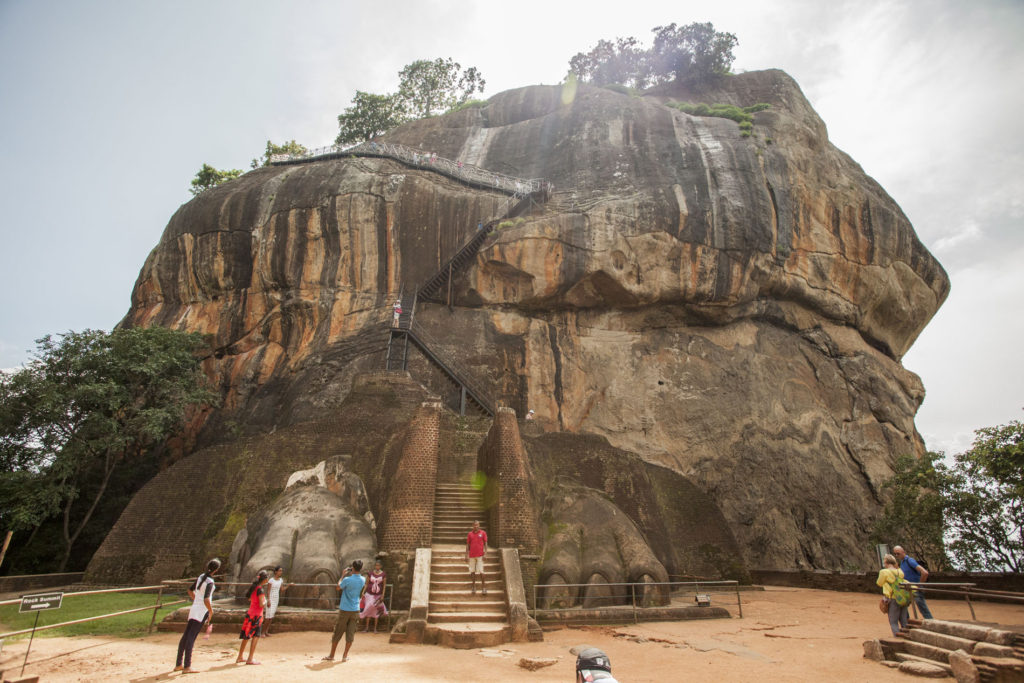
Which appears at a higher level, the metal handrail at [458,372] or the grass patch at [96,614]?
the metal handrail at [458,372]

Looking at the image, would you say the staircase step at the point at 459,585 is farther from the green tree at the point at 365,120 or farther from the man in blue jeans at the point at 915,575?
the green tree at the point at 365,120

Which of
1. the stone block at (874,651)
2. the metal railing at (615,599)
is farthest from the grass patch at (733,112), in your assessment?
the stone block at (874,651)

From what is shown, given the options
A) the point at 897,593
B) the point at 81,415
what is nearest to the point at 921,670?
the point at 897,593

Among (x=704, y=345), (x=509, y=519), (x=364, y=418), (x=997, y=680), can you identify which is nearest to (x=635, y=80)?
(x=704, y=345)

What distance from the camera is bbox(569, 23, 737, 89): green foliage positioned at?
3534cm

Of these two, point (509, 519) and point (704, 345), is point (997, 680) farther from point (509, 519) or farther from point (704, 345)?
point (704, 345)

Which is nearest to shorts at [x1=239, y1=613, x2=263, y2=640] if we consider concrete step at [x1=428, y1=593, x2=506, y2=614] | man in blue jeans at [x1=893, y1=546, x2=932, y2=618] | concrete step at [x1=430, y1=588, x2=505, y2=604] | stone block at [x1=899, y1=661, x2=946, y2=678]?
Result: concrete step at [x1=428, y1=593, x2=506, y2=614]

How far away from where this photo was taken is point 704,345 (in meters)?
25.8

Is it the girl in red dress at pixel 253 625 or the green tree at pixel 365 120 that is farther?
the green tree at pixel 365 120

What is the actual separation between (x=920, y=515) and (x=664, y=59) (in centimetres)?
2931

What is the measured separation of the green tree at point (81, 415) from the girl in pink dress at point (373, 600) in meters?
12.9

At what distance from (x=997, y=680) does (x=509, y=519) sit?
23.6 ft

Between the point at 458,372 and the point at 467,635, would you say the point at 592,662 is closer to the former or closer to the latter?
the point at 467,635

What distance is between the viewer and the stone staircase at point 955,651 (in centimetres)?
613
